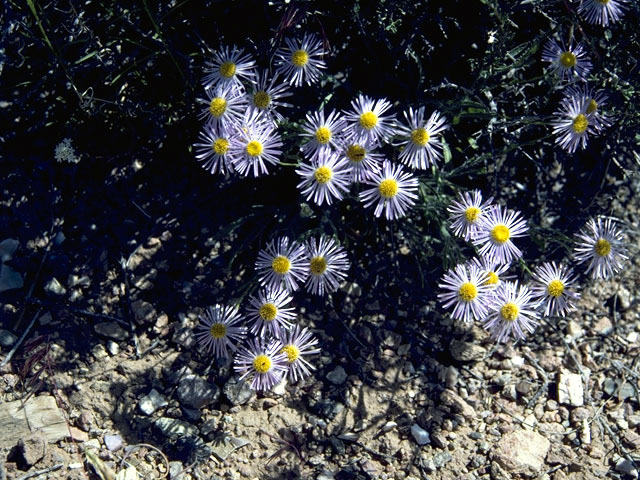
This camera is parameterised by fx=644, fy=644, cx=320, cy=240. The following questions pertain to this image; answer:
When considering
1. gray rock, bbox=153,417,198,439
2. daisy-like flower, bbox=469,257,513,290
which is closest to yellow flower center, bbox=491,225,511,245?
daisy-like flower, bbox=469,257,513,290

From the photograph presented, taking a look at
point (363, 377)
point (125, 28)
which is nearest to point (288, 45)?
point (125, 28)

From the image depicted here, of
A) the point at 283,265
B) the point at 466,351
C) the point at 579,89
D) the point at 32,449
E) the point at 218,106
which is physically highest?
the point at 579,89

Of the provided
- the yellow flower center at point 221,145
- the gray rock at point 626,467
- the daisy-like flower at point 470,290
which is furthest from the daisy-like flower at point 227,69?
the gray rock at point 626,467

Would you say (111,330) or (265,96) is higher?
(265,96)

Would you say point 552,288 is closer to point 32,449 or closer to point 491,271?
point 491,271

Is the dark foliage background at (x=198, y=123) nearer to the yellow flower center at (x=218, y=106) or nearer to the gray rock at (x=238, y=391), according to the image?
the yellow flower center at (x=218, y=106)

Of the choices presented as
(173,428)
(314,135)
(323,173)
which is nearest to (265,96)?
(314,135)
